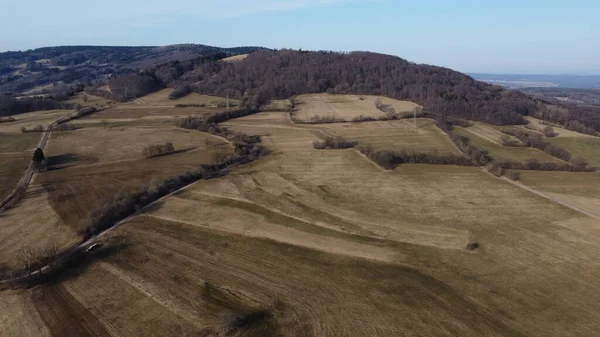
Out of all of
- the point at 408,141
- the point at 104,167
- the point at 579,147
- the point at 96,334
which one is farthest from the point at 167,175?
the point at 579,147

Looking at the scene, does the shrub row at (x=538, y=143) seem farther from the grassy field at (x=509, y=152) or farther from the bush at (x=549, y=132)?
the bush at (x=549, y=132)

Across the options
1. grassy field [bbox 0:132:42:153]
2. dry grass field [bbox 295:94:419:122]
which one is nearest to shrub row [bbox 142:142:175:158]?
grassy field [bbox 0:132:42:153]

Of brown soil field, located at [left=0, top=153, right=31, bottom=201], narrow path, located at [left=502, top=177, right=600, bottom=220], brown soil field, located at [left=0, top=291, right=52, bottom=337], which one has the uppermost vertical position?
narrow path, located at [left=502, top=177, right=600, bottom=220]

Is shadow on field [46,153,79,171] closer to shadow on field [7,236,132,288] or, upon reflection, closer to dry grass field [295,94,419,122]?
shadow on field [7,236,132,288]

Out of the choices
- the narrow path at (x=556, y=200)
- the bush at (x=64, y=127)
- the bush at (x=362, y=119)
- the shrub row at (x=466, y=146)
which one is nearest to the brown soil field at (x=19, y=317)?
the narrow path at (x=556, y=200)

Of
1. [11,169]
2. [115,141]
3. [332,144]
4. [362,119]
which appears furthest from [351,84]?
[11,169]

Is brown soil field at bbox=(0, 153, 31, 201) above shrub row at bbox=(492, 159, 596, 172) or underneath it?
underneath
